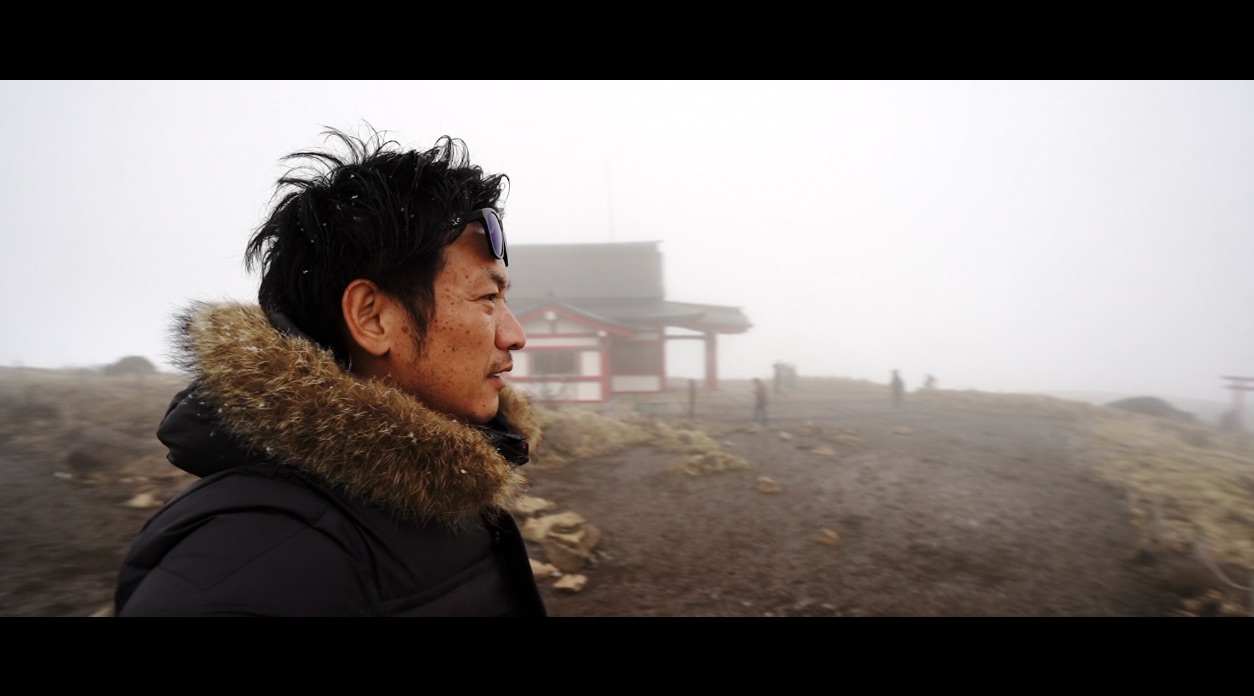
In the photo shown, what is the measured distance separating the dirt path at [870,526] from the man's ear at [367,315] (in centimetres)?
253

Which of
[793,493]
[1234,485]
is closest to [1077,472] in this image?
[1234,485]

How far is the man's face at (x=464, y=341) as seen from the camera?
979mm

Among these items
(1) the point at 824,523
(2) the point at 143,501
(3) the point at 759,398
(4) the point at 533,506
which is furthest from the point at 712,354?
(2) the point at 143,501

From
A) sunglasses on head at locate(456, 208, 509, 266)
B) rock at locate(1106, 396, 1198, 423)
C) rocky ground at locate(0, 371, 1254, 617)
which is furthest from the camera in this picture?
rock at locate(1106, 396, 1198, 423)

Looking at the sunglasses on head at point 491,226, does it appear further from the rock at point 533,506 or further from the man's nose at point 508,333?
the rock at point 533,506

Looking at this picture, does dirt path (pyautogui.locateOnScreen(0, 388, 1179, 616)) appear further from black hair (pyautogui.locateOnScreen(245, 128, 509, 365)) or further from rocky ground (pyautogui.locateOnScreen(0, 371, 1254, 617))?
black hair (pyautogui.locateOnScreen(245, 128, 509, 365))

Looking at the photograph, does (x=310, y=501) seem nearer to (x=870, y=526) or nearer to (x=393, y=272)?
(x=393, y=272)

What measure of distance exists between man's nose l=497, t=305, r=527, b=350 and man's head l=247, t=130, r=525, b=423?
2 centimetres

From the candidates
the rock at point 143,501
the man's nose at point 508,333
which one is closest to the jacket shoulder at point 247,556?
the man's nose at point 508,333

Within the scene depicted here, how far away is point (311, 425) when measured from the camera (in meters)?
0.81

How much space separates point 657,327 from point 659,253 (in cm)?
345

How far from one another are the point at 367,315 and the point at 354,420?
0.71 feet

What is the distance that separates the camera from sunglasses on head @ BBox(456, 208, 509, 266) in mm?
1043

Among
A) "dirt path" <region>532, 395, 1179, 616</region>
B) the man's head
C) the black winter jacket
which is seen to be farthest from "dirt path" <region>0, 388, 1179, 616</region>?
the man's head
